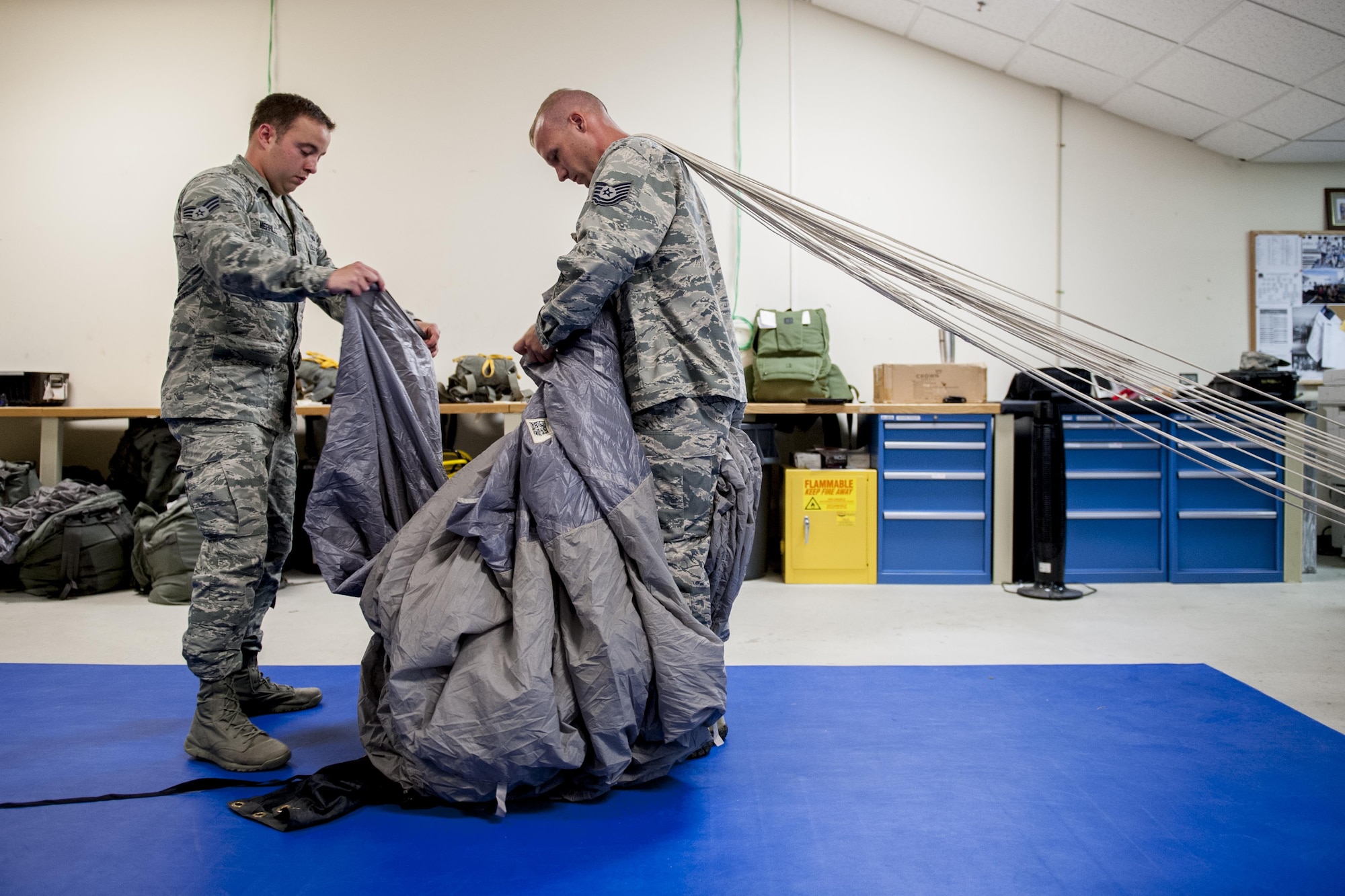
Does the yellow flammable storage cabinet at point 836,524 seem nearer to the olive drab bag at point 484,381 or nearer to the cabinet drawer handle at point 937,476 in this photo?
the cabinet drawer handle at point 937,476

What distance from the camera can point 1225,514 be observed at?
156 inches

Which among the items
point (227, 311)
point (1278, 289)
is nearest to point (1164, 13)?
point (1278, 289)

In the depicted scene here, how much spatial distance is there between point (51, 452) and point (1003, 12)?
17.2ft

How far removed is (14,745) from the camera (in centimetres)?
188

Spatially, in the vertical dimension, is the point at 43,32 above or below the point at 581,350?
above

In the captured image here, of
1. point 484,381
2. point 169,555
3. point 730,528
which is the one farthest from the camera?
point 484,381

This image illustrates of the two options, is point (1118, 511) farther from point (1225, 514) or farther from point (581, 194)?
point (581, 194)

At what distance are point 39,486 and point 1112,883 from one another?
4676 mm

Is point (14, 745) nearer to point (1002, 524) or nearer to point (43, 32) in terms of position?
point (1002, 524)

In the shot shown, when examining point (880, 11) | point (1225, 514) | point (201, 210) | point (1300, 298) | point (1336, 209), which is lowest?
point (1225, 514)

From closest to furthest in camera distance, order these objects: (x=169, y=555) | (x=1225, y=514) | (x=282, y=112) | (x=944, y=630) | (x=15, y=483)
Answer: (x=282, y=112), (x=944, y=630), (x=169, y=555), (x=1225, y=514), (x=15, y=483)

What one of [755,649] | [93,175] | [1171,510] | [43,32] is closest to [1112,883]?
[755,649]

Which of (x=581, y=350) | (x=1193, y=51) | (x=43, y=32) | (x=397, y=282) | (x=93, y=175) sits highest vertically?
(x=43, y=32)

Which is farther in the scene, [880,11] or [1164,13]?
[880,11]
